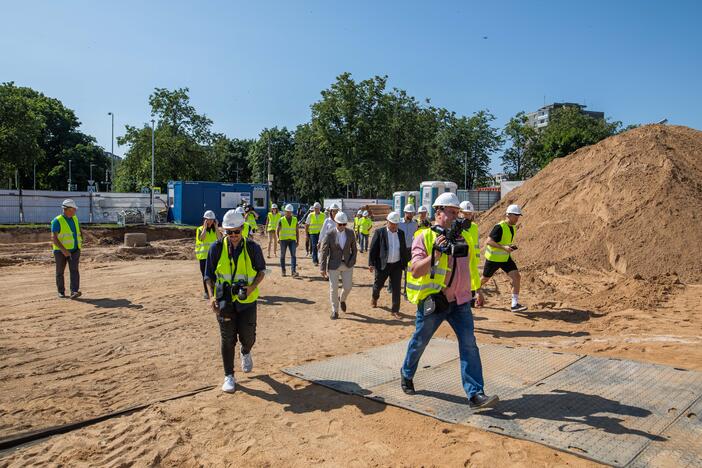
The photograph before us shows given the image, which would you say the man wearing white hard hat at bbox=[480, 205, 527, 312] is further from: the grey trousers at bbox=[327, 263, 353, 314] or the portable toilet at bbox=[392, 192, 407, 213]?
the portable toilet at bbox=[392, 192, 407, 213]

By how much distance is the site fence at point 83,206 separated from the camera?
94.7ft

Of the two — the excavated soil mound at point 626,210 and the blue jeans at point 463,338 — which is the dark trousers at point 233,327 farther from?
the excavated soil mound at point 626,210

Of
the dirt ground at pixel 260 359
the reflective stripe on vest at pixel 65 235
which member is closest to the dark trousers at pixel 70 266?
the reflective stripe on vest at pixel 65 235

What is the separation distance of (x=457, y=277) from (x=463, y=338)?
0.58m

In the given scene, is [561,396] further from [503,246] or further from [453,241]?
[503,246]

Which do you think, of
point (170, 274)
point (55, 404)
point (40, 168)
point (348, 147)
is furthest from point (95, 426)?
point (40, 168)

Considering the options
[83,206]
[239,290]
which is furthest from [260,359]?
[83,206]

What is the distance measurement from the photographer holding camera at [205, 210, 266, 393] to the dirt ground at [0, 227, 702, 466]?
1.92ft

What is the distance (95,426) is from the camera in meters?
4.68

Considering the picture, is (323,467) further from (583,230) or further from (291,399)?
(583,230)

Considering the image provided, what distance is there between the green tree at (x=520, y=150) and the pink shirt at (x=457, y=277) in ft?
181

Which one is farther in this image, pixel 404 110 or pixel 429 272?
pixel 404 110

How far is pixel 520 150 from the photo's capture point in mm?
58562

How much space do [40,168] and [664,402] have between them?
69668mm
